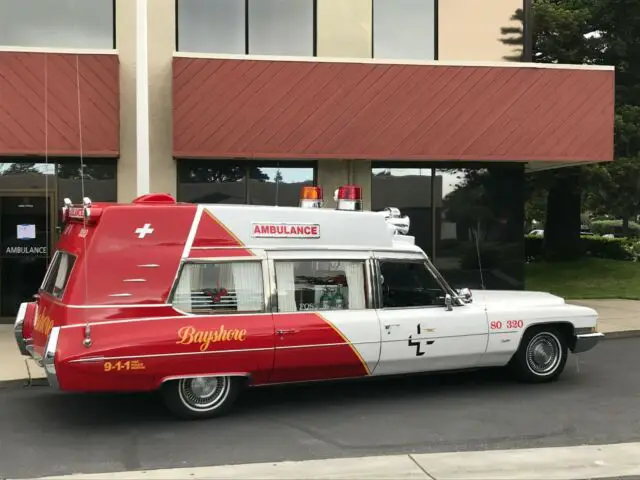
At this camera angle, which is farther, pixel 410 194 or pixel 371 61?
pixel 410 194

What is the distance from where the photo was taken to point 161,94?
11648 mm

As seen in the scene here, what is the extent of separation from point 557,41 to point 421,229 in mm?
9553

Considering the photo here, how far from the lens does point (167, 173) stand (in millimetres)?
11727

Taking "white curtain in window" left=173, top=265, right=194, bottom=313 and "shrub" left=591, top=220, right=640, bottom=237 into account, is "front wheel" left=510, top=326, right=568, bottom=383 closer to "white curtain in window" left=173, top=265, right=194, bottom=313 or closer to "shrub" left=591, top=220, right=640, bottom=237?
"white curtain in window" left=173, top=265, right=194, bottom=313

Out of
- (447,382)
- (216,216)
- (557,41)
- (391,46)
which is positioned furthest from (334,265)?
(557,41)

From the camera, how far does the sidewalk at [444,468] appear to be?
4863 millimetres

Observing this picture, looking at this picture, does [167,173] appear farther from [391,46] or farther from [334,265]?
[334,265]

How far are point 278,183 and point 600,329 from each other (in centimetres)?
607

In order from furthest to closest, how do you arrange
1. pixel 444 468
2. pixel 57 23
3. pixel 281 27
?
pixel 281 27
pixel 57 23
pixel 444 468

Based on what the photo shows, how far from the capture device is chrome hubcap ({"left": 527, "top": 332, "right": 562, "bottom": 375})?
301 inches

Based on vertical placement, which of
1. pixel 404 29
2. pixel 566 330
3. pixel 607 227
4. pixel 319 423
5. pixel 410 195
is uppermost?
pixel 404 29

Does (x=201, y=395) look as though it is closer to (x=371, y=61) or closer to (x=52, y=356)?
(x=52, y=356)

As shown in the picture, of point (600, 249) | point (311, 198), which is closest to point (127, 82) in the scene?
point (311, 198)

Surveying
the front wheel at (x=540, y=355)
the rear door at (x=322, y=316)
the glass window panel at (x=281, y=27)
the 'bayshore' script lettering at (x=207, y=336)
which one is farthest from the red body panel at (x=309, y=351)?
the glass window panel at (x=281, y=27)
